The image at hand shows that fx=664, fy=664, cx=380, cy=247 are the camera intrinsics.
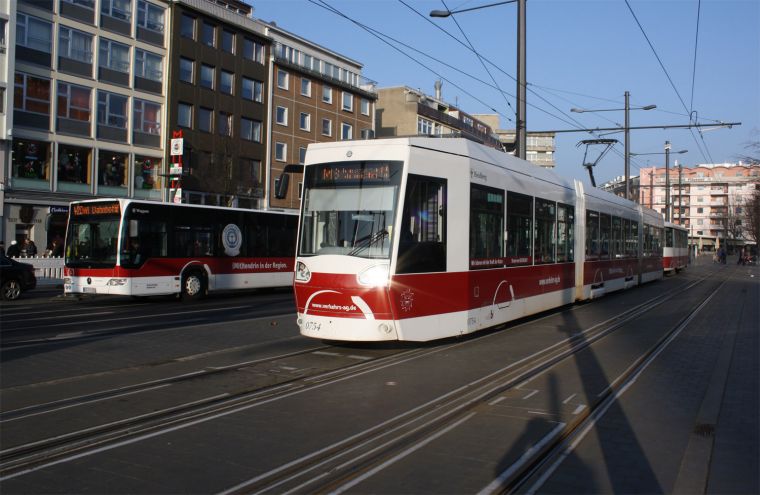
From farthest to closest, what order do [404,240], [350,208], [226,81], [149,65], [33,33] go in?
[226,81] < [149,65] < [33,33] < [350,208] < [404,240]

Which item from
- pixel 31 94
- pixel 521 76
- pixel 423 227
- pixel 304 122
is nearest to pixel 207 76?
pixel 304 122

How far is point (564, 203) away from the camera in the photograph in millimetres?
16531

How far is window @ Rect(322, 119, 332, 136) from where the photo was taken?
178ft

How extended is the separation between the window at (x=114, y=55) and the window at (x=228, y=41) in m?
8.17

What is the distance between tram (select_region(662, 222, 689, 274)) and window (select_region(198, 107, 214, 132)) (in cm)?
2921

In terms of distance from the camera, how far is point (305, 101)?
2067 inches

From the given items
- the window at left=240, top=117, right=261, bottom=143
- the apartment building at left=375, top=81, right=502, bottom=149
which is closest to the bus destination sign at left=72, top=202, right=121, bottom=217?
the window at left=240, top=117, right=261, bottom=143

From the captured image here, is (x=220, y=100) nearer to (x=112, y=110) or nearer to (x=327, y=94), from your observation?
(x=112, y=110)

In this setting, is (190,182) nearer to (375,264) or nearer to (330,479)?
(375,264)

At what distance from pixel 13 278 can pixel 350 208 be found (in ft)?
50.0

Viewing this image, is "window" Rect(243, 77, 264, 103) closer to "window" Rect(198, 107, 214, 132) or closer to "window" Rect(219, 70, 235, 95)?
"window" Rect(219, 70, 235, 95)

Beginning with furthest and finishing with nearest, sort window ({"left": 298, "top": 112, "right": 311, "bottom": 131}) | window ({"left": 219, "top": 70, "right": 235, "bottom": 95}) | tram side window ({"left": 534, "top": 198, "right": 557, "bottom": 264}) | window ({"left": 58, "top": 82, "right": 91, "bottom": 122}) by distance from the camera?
window ({"left": 298, "top": 112, "right": 311, "bottom": 131}) < window ({"left": 219, "top": 70, "right": 235, "bottom": 95}) < window ({"left": 58, "top": 82, "right": 91, "bottom": 122}) < tram side window ({"left": 534, "top": 198, "right": 557, "bottom": 264})

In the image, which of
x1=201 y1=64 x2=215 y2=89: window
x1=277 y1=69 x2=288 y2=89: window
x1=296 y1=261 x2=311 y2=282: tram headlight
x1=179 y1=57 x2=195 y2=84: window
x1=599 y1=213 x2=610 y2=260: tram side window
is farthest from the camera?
x1=277 y1=69 x2=288 y2=89: window

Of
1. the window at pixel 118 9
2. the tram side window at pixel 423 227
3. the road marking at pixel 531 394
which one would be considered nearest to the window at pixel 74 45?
the window at pixel 118 9
